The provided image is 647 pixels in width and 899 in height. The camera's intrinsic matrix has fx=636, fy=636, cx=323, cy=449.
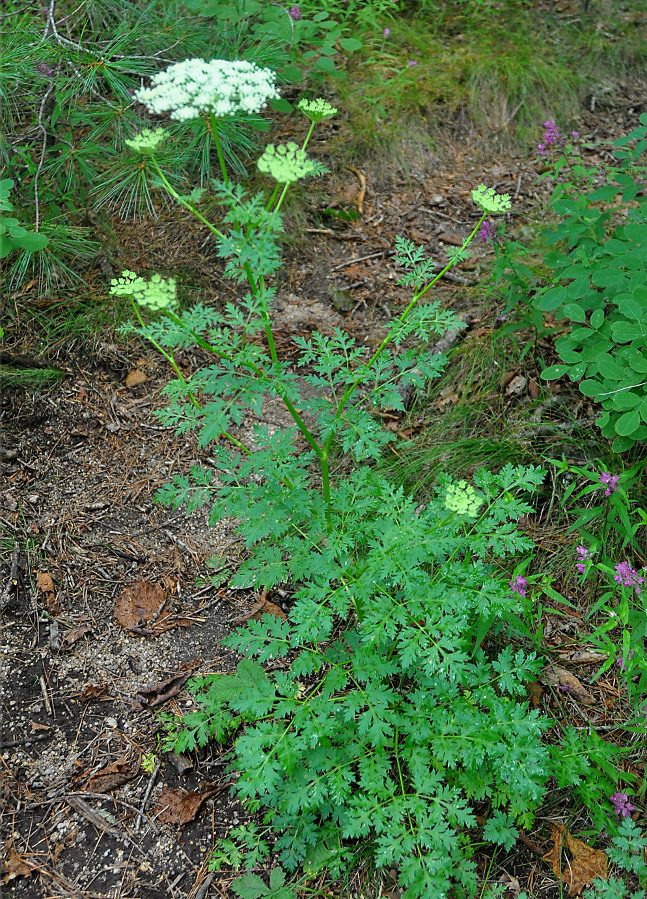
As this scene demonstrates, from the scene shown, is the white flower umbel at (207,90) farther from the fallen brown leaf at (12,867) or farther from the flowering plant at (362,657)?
the fallen brown leaf at (12,867)

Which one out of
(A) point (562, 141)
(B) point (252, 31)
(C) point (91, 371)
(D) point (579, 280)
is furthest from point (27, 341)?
(A) point (562, 141)

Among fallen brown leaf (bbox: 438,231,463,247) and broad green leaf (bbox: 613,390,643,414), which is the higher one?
broad green leaf (bbox: 613,390,643,414)

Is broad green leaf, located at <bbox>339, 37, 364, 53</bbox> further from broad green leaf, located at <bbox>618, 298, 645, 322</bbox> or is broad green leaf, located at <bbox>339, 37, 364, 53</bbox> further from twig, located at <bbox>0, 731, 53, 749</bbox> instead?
twig, located at <bbox>0, 731, 53, 749</bbox>

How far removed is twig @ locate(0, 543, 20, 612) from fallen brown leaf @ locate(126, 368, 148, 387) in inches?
38.4

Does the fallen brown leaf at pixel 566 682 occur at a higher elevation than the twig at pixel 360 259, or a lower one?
lower

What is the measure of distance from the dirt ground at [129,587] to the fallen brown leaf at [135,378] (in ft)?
0.03

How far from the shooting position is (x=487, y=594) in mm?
1937

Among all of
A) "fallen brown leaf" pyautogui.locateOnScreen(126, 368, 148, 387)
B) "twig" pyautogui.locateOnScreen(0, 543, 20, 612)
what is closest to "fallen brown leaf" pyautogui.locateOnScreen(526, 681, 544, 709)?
"twig" pyautogui.locateOnScreen(0, 543, 20, 612)

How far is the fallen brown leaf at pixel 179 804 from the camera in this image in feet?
6.76

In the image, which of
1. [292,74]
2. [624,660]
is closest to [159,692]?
[624,660]

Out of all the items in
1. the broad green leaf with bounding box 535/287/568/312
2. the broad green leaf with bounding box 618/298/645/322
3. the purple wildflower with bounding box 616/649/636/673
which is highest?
the broad green leaf with bounding box 618/298/645/322

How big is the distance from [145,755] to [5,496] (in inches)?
49.1

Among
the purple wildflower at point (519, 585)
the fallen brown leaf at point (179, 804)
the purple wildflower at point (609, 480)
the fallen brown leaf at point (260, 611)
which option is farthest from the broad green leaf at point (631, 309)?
the fallen brown leaf at point (179, 804)

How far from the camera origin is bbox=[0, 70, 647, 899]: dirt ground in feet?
6.56
